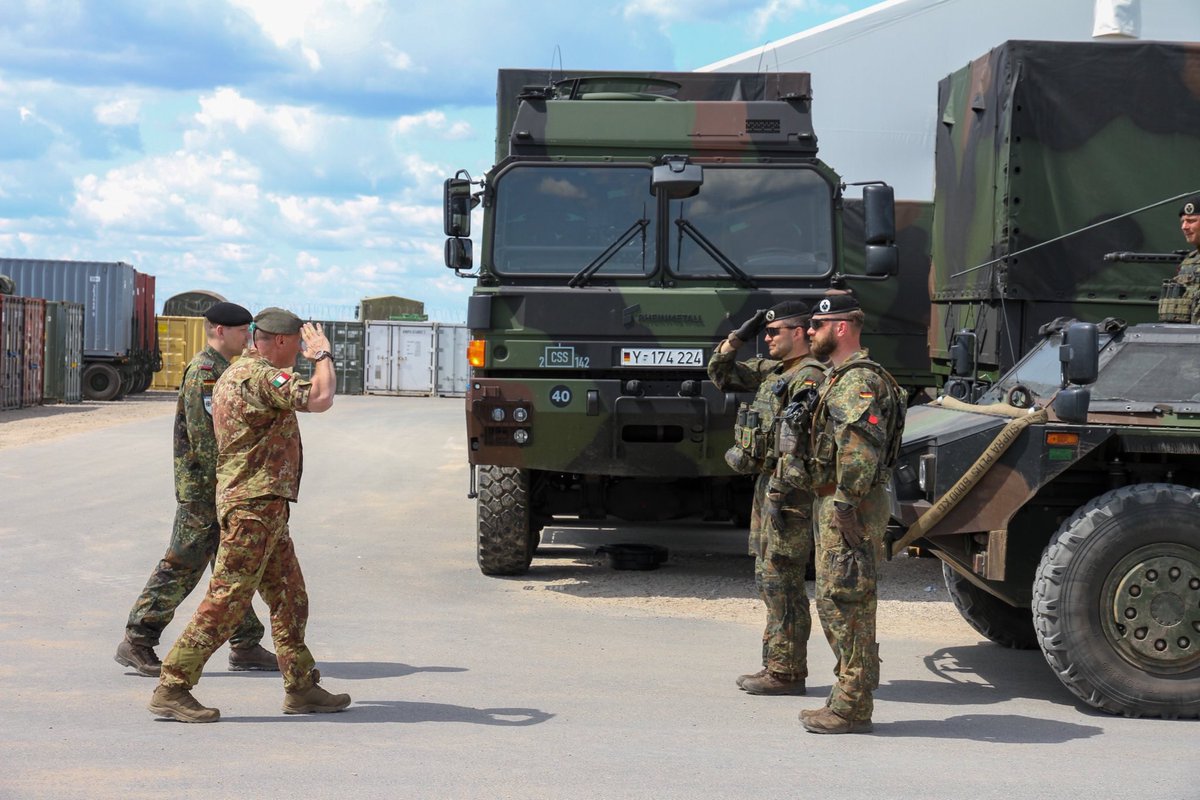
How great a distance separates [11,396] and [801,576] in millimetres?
25846

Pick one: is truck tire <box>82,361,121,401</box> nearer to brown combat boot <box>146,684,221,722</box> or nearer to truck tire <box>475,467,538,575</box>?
truck tire <box>475,467,538,575</box>

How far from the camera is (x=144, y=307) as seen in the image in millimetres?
35750

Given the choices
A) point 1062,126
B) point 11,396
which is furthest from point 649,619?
point 11,396

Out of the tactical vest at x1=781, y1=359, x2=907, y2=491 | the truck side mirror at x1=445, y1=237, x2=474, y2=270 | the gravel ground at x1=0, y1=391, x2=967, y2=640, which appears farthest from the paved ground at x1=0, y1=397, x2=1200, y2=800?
the truck side mirror at x1=445, y1=237, x2=474, y2=270

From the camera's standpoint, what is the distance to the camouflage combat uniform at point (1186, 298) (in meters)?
7.72

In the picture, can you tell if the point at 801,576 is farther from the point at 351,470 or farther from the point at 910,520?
the point at 351,470

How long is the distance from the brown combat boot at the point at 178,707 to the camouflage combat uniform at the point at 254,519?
36mm

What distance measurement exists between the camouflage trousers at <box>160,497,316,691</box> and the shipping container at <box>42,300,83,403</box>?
2686cm

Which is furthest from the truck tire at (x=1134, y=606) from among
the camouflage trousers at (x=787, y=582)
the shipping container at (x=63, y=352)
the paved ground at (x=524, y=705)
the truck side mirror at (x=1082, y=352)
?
the shipping container at (x=63, y=352)

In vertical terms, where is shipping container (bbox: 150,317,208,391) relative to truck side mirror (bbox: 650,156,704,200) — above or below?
below

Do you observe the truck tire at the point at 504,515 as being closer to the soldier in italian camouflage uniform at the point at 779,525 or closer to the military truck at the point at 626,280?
the military truck at the point at 626,280

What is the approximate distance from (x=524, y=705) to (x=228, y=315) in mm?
2350

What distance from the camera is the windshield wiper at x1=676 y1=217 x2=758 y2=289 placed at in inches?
372

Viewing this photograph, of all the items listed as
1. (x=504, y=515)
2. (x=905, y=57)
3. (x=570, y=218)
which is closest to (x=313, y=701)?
(x=504, y=515)
